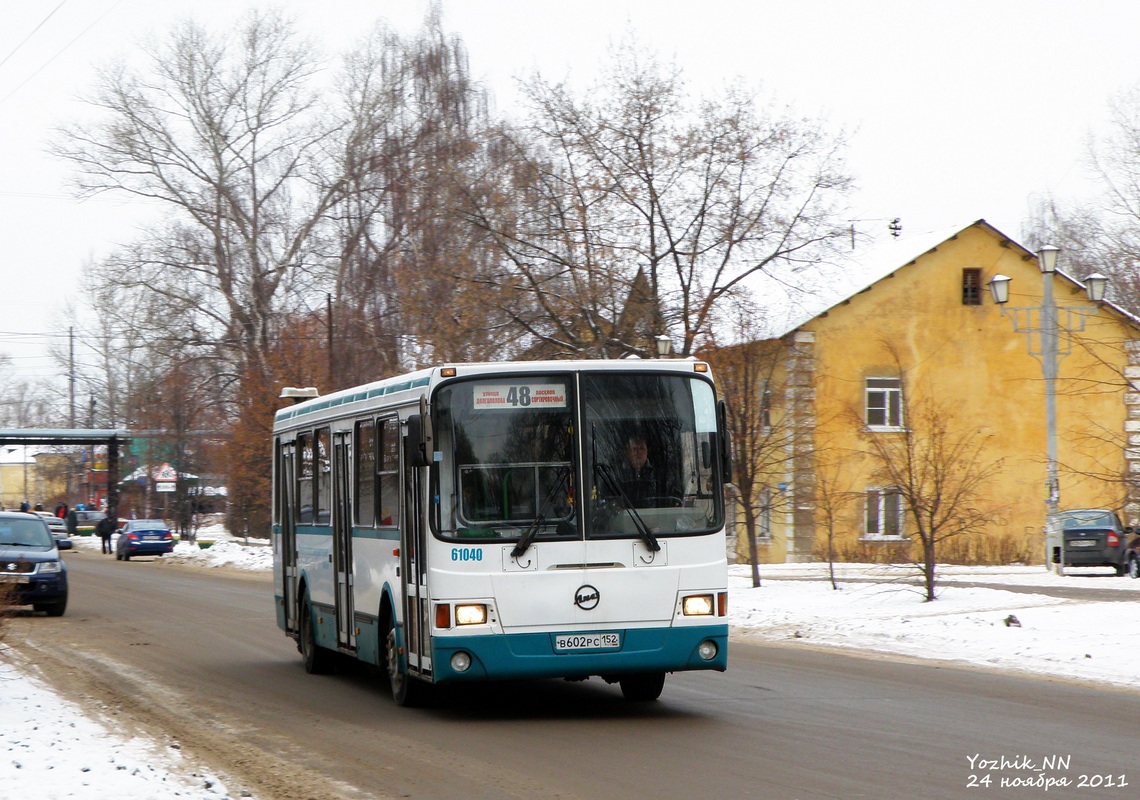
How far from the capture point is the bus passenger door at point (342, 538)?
555 inches

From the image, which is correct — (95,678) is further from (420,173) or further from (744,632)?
(420,173)

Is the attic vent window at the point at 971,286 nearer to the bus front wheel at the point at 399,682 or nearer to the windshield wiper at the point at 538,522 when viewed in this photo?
the bus front wheel at the point at 399,682

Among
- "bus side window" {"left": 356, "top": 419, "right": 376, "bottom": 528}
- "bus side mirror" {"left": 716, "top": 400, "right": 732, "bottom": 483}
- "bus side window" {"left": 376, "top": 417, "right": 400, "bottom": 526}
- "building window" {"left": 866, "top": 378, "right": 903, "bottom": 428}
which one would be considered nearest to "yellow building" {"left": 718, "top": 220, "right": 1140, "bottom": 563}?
"building window" {"left": 866, "top": 378, "right": 903, "bottom": 428}

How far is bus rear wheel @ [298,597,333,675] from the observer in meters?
15.7

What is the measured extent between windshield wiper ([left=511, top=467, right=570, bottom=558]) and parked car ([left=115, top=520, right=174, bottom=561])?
1935 inches

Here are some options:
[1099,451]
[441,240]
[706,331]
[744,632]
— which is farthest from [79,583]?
[1099,451]

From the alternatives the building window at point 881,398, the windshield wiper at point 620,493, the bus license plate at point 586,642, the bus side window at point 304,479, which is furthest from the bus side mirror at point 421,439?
the building window at point 881,398

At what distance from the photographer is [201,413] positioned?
189 feet

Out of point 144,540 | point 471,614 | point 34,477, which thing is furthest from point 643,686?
point 34,477

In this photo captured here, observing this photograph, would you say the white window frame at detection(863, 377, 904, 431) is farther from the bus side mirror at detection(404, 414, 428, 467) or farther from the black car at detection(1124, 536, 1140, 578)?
the bus side mirror at detection(404, 414, 428, 467)

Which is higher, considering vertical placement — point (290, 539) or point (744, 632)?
point (290, 539)

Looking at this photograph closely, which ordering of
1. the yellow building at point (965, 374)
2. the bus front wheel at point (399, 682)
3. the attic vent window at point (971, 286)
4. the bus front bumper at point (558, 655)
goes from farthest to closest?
1. the attic vent window at point (971, 286)
2. the yellow building at point (965, 374)
3. the bus front wheel at point (399, 682)
4. the bus front bumper at point (558, 655)

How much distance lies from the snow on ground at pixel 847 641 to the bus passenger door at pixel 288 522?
113 inches

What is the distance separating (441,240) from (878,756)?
2636 centimetres
